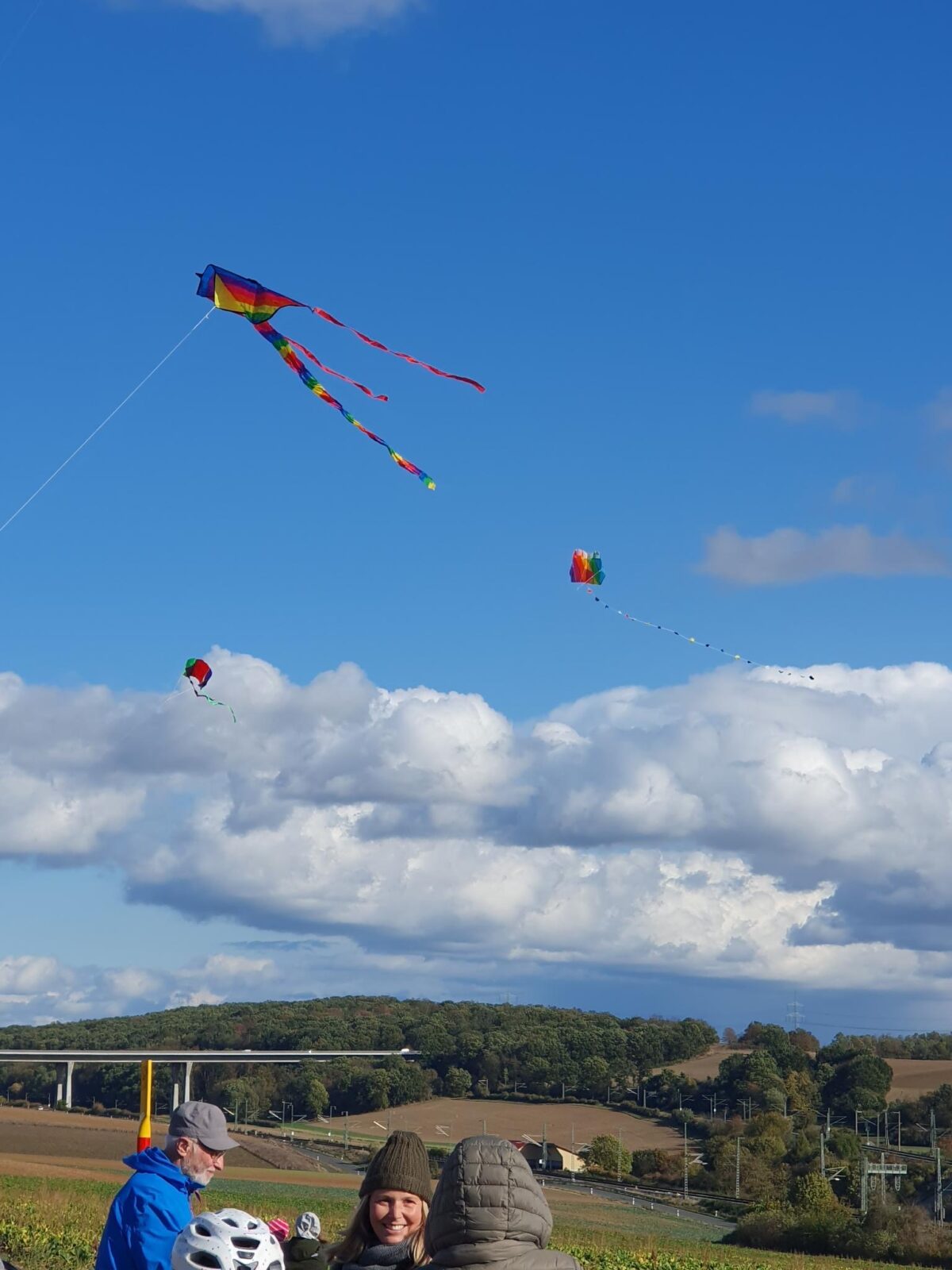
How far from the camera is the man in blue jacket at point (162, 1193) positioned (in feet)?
21.2

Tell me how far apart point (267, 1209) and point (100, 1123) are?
53.8 meters

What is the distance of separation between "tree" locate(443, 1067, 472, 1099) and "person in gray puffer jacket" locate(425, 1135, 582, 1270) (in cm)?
12858

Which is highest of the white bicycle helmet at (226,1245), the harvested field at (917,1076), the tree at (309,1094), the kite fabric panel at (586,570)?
the kite fabric panel at (586,570)

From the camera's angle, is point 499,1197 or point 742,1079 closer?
point 499,1197

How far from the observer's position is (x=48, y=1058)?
66.1 meters

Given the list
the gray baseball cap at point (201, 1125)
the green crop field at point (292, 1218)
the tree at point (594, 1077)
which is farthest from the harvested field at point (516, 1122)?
the gray baseball cap at point (201, 1125)

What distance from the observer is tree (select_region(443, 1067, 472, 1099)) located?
129 meters

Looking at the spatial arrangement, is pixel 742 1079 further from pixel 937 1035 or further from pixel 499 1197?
pixel 499 1197

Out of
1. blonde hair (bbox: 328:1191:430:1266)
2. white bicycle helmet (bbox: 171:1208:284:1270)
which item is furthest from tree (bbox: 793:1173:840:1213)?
white bicycle helmet (bbox: 171:1208:284:1270)

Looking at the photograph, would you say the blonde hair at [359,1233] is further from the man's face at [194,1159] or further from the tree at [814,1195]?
the tree at [814,1195]

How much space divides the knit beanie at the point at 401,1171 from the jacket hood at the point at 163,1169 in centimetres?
139

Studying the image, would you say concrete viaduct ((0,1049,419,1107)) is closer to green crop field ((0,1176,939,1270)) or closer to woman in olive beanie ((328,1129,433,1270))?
green crop field ((0,1176,939,1270))

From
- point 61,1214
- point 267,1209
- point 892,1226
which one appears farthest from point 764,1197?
point 61,1214

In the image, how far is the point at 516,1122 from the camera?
11512 cm
